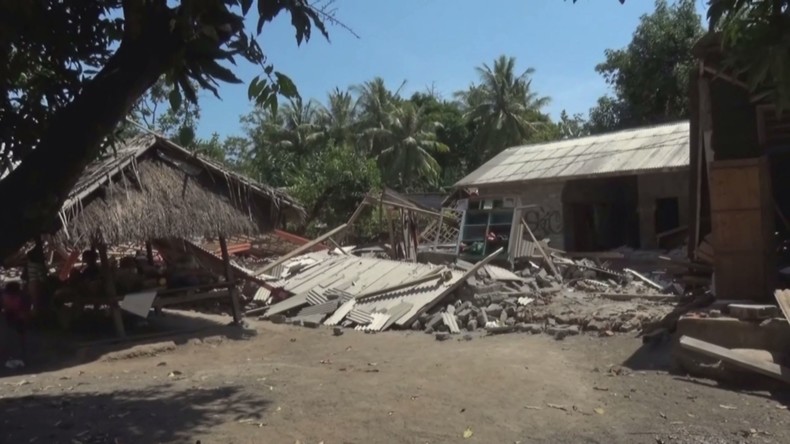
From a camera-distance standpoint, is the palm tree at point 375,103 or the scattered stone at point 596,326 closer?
the scattered stone at point 596,326

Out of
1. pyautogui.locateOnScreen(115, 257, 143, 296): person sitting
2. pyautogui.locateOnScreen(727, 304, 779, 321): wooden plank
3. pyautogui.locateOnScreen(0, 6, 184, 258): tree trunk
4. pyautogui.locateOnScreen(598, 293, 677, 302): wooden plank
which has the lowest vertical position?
pyautogui.locateOnScreen(598, 293, 677, 302): wooden plank

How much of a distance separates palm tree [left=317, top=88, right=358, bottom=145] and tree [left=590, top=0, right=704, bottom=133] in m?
16.1

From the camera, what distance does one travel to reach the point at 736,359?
7867 millimetres

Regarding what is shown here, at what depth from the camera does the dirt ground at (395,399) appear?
21.0 ft

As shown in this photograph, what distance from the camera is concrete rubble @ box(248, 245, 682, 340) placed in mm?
12227

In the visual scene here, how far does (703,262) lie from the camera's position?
11.2 metres

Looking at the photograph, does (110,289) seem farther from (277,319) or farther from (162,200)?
(277,319)

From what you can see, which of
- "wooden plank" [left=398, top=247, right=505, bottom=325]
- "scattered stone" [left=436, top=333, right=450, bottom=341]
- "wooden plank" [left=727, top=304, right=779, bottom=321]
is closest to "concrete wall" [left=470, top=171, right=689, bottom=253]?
"wooden plank" [left=398, top=247, right=505, bottom=325]

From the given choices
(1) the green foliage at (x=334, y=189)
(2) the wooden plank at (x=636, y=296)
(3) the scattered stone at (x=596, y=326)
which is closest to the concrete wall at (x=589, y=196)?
(1) the green foliage at (x=334, y=189)

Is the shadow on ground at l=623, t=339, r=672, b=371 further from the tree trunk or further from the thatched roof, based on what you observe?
the tree trunk

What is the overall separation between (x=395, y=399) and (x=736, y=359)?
3.38 metres

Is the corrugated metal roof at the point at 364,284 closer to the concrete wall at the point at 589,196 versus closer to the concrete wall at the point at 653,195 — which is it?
the concrete wall at the point at 589,196

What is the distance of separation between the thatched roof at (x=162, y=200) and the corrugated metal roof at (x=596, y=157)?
1232 cm

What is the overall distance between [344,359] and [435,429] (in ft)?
13.5
